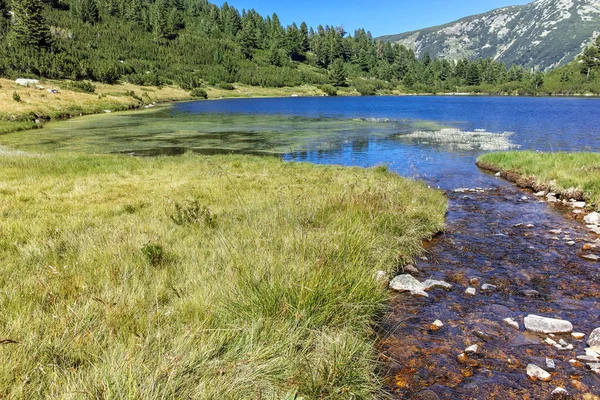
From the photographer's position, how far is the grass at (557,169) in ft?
46.0

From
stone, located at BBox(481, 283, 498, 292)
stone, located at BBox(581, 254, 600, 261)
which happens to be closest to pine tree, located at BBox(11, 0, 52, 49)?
stone, located at BBox(481, 283, 498, 292)

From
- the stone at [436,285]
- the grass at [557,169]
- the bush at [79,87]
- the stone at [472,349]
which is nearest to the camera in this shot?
the stone at [472,349]

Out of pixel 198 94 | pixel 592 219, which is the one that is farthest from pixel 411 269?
pixel 198 94

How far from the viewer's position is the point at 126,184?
14.9 m

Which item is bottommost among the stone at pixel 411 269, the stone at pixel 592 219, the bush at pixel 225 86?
the stone at pixel 411 269

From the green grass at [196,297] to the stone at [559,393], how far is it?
2.24 m

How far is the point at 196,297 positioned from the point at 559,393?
4.82m

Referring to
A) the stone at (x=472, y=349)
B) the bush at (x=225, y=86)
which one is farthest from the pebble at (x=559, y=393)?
the bush at (x=225, y=86)

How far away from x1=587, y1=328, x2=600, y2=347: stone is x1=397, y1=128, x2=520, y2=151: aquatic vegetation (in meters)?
25.0

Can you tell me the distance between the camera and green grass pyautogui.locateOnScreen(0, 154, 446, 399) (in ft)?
10.7

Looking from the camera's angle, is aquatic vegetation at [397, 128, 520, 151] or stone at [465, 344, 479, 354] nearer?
stone at [465, 344, 479, 354]

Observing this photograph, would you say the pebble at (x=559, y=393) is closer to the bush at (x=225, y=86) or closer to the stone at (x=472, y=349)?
the stone at (x=472, y=349)

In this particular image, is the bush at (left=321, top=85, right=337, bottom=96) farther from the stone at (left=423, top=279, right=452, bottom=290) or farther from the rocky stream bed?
the stone at (left=423, top=279, right=452, bottom=290)

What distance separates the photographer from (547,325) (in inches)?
232
